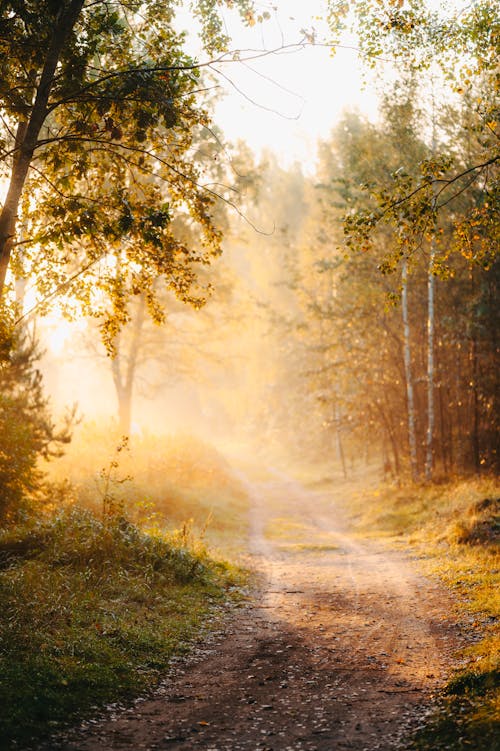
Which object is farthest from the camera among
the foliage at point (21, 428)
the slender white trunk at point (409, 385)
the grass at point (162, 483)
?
the slender white trunk at point (409, 385)

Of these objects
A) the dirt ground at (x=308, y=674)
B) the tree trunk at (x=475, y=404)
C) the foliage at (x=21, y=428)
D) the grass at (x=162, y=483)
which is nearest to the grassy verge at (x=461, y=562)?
the dirt ground at (x=308, y=674)

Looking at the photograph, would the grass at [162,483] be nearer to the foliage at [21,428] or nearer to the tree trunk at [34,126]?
the foliage at [21,428]

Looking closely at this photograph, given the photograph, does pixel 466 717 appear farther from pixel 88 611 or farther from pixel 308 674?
pixel 88 611

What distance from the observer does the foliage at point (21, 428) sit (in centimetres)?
1155

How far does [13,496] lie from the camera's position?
38.3 feet

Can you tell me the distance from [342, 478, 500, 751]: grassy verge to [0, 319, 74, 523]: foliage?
24.3 feet

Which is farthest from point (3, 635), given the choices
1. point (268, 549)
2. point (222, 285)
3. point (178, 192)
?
point (222, 285)

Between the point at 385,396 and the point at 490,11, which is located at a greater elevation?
the point at 490,11

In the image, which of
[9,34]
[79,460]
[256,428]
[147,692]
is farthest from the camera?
[256,428]

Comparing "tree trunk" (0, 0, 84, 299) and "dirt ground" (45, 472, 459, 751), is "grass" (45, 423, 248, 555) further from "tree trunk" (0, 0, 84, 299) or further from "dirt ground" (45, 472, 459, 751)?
"tree trunk" (0, 0, 84, 299)

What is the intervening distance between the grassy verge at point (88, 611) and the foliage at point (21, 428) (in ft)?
3.13

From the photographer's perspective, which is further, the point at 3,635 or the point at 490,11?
the point at 490,11

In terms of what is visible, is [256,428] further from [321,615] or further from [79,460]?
[321,615]

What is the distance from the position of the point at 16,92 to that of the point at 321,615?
920 centimetres
